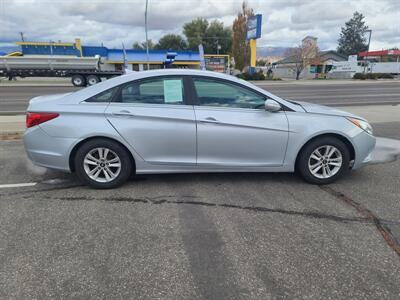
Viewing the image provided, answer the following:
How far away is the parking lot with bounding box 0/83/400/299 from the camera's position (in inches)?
95.0

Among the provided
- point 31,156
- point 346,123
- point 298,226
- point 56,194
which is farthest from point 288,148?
point 31,156

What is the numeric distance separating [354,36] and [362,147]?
364 ft

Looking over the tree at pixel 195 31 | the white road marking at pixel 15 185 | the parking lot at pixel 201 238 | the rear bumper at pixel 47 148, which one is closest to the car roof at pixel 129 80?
the rear bumper at pixel 47 148

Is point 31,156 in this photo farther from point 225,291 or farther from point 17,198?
point 225,291

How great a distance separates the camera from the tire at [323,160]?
14.2 ft

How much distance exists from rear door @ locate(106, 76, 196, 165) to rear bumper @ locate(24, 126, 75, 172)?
2.33 feet

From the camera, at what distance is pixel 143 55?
49.0m

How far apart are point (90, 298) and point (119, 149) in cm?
219

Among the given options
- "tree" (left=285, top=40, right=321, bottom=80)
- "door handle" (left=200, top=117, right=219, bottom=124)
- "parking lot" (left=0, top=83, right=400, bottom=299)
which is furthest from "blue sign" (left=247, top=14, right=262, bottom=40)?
"door handle" (left=200, top=117, right=219, bottom=124)

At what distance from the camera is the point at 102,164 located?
423 cm

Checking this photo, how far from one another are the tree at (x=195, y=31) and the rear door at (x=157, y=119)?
7104 cm

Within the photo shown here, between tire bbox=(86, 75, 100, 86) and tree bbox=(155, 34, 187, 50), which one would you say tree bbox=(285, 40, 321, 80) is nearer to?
tree bbox=(155, 34, 187, 50)

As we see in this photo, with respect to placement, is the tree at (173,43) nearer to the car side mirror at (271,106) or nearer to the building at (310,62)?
the building at (310,62)

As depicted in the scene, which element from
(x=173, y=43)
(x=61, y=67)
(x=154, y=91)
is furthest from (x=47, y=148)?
(x=173, y=43)
